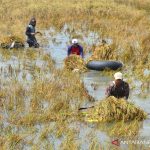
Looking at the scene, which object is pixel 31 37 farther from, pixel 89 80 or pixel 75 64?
pixel 89 80

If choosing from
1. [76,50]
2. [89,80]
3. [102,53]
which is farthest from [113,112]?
[102,53]

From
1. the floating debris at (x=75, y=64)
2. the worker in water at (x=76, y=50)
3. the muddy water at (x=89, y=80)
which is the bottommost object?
the muddy water at (x=89, y=80)

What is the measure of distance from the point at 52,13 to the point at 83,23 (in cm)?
404

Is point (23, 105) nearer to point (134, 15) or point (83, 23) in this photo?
point (83, 23)

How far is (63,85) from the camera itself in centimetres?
1667

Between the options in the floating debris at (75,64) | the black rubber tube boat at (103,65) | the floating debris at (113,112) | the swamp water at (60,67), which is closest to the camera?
the swamp water at (60,67)

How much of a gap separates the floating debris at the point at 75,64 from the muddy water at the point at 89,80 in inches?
13.8

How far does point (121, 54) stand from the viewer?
76.9 feet

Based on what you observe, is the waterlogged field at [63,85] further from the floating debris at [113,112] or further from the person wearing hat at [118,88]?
the person wearing hat at [118,88]

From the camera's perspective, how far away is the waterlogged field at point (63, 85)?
1191 cm

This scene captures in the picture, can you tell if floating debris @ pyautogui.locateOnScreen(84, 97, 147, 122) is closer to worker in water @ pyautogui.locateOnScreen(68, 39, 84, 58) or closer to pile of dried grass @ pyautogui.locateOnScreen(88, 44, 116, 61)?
worker in water @ pyautogui.locateOnScreen(68, 39, 84, 58)

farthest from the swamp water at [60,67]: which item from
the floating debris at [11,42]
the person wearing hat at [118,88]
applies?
the floating debris at [11,42]

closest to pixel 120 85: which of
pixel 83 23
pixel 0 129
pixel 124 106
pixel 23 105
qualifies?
pixel 124 106

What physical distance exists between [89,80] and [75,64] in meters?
1.58
